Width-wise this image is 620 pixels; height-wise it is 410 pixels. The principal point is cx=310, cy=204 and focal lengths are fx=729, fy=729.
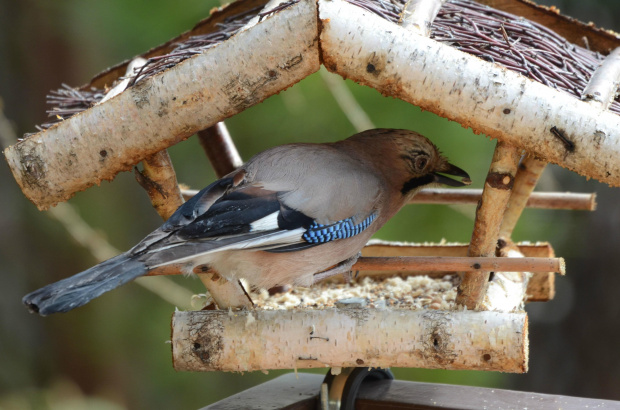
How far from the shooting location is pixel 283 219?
1937mm

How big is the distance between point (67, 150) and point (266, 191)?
0.54 meters

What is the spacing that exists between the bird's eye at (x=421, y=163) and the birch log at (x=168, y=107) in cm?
62

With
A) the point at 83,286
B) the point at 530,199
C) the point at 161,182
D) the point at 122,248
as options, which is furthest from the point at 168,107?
the point at 122,248

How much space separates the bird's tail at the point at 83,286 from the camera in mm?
1596

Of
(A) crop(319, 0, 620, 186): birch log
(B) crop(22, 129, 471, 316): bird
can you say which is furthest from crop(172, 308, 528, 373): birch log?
(A) crop(319, 0, 620, 186): birch log

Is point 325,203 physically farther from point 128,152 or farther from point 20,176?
point 20,176

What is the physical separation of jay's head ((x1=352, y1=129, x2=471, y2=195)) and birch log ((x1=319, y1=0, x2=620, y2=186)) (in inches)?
20.9

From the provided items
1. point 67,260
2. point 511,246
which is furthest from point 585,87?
point 67,260

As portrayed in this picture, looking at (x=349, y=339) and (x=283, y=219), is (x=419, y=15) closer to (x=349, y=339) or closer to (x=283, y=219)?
(x=283, y=219)

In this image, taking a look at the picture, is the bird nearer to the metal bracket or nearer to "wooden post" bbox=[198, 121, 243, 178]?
the metal bracket

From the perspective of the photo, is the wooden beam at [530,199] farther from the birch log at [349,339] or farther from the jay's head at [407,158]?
the birch log at [349,339]

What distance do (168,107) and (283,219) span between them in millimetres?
419

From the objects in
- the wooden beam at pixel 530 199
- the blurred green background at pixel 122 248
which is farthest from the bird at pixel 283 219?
the blurred green background at pixel 122 248

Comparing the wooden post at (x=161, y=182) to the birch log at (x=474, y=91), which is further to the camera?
the wooden post at (x=161, y=182)
